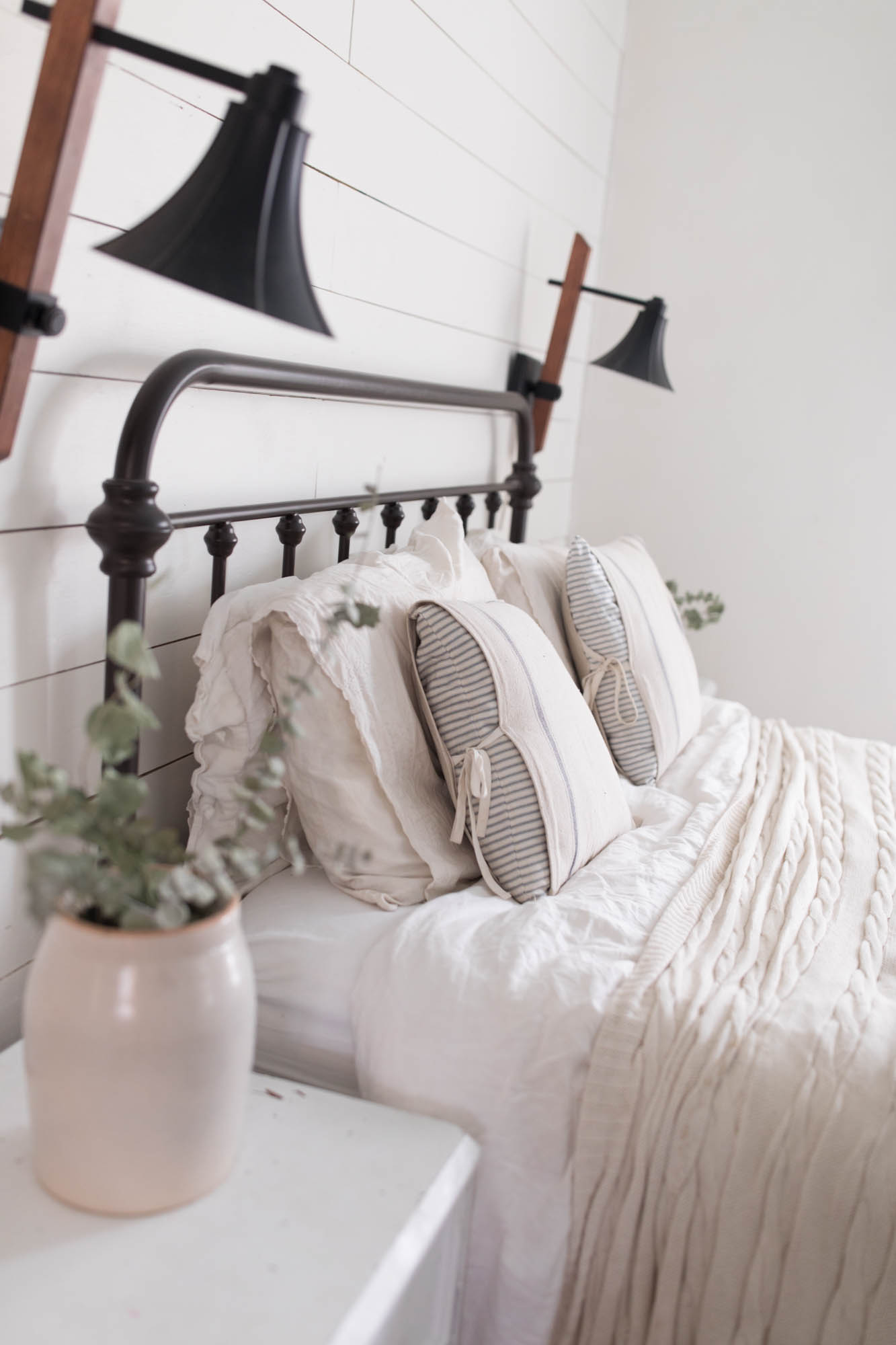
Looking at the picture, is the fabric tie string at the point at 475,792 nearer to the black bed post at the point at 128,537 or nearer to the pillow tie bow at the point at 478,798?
the pillow tie bow at the point at 478,798

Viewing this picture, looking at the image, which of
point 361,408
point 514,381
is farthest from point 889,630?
point 361,408

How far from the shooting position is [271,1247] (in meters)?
0.79

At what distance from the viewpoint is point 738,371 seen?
2.99 meters

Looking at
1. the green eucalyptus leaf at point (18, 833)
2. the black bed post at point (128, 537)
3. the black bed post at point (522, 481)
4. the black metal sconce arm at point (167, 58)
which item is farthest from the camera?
the black bed post at point (522, 481)

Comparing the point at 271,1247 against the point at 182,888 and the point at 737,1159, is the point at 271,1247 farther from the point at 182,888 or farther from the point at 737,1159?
the point at 737,1159

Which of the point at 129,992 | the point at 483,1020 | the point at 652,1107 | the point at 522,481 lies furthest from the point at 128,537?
the point at 522,481

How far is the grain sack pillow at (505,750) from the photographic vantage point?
1254 mm

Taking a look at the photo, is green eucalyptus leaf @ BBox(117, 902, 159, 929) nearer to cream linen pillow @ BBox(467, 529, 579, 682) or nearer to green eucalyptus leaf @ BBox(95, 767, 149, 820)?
green eucalyptus leaf @ BBox(95, 767, 149, 820)

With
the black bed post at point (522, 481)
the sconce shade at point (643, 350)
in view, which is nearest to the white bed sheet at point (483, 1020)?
the black bed post at point (522, 481)

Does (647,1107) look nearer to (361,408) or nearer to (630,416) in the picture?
(361,408)

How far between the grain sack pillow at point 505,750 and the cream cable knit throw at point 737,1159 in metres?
0.19

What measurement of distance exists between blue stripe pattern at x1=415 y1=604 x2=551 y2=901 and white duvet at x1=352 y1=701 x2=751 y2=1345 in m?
0.09

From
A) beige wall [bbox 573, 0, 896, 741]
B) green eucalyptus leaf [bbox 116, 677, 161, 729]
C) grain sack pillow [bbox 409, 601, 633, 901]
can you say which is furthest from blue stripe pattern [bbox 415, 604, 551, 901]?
beige wall [bbox 573, 0, 896, 741]

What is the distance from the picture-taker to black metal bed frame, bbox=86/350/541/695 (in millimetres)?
1036
